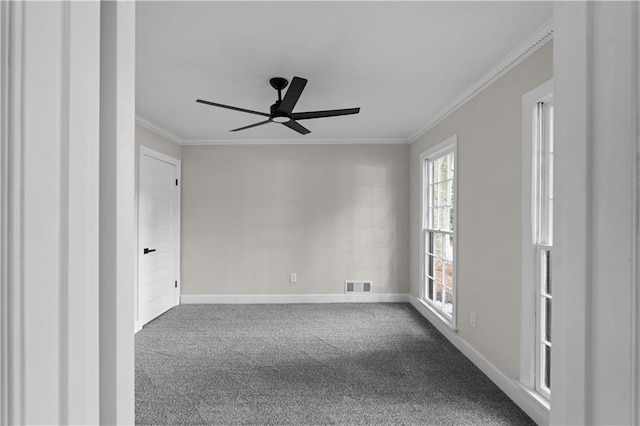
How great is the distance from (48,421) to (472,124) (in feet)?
11.0

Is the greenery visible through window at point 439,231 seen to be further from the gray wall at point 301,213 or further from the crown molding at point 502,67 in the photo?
the gray wall at point 301,213

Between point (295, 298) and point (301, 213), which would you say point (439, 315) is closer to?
point (295, 298)

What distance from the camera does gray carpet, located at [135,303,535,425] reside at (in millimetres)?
2327

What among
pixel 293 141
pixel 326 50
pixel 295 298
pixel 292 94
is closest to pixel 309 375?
pixel 292 94

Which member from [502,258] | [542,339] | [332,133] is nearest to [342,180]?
[332,133]

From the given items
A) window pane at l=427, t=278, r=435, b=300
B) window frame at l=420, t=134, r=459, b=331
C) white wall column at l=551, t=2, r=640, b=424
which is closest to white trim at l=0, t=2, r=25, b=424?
white wall column at l=551, t=2, r=640, b=424

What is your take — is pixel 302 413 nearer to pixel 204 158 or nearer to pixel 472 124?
pixel 472 124

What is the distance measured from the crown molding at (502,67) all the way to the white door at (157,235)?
3353mm

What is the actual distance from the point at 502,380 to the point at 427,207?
7.78 ft

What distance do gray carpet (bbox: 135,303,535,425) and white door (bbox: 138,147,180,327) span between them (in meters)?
0.42

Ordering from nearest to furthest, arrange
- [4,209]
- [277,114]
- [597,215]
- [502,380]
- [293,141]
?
[4,209]
[597,215]
[502,380]
[277,114]
[293,141]

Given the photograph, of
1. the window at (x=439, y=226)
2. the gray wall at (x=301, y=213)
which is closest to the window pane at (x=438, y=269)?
the window at (x=439, y=226)

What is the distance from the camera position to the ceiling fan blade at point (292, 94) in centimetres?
234

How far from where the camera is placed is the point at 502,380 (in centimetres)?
261
